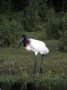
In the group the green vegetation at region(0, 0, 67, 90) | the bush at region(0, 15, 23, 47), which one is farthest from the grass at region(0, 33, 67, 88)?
the bush at region(0, 15, 23, 47)

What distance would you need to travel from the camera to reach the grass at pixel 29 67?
1658 cm

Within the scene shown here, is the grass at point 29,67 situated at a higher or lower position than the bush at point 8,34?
lower

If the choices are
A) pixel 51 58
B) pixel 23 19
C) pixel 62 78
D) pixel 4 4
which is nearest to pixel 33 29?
pixel 23 19

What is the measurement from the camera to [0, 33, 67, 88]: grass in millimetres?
16578

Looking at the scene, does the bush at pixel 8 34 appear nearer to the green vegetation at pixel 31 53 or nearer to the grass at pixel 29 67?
the green vegetation at pixel 31 53

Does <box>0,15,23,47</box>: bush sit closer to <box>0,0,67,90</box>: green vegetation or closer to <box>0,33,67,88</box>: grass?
<box>0,0,67,90</box>: green vegetation

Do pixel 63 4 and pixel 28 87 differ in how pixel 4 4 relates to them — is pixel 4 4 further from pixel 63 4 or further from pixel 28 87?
pixel 28 87

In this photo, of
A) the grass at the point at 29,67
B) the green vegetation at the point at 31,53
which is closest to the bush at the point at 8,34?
the green vegetation at the point at 31,53

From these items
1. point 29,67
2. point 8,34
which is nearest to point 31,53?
point 8,34

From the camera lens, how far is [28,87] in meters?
15.2

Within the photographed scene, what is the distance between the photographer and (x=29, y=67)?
17.9 m

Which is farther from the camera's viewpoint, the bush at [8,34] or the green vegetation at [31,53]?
the bush at [8,34]

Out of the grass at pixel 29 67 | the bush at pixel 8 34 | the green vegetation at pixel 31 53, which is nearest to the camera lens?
the grass at pixel 29 67

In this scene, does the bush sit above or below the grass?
above
